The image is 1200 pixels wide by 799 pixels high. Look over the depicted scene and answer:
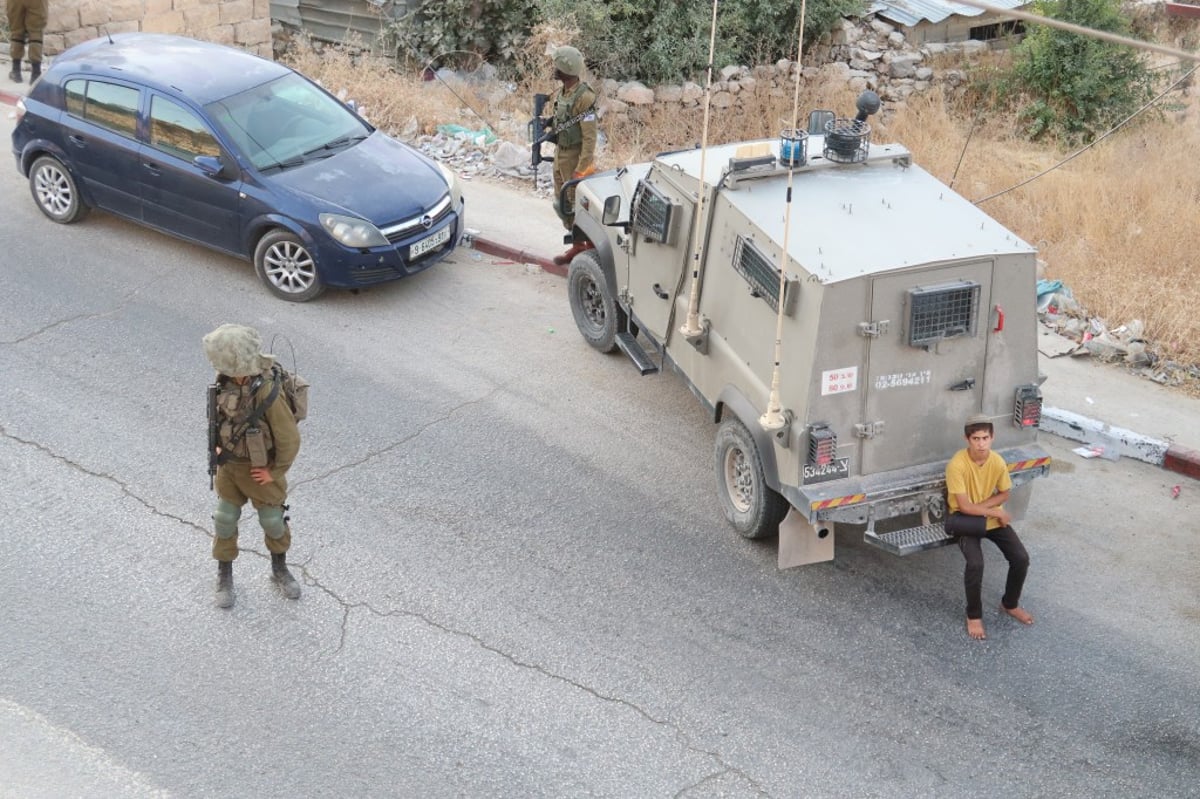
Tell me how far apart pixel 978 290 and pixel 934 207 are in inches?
30.3

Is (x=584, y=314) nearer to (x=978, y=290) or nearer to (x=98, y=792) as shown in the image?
(x=978, y=290)

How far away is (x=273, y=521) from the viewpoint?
22.0ft

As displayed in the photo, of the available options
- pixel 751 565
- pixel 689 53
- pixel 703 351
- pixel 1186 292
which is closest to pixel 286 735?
pixel 751 565

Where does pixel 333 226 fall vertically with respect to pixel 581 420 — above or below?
above

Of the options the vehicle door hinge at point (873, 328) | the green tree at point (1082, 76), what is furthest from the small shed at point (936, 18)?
the vehicle door hinge at point (873, 328)

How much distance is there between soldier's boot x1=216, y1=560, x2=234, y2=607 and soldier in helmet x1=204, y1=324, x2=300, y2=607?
4 cm

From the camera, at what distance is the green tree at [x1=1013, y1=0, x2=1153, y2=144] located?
49.8ft

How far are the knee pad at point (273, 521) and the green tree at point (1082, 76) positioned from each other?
38.9 feet

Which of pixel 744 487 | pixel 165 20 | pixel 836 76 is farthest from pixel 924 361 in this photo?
pixel 165 20

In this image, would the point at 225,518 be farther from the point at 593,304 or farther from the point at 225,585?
the point at 593,304

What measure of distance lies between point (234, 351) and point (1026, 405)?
445cm

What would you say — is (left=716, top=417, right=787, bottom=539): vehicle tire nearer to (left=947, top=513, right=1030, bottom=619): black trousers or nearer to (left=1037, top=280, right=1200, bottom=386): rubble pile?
(left=947, top=513, right=1030, bottom=619): black trousers

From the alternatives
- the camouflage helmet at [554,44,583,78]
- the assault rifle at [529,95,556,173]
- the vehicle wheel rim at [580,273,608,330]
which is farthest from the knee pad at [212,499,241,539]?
the camouflage helmet at [554,44,583,78]

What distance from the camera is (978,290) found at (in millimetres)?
6676
